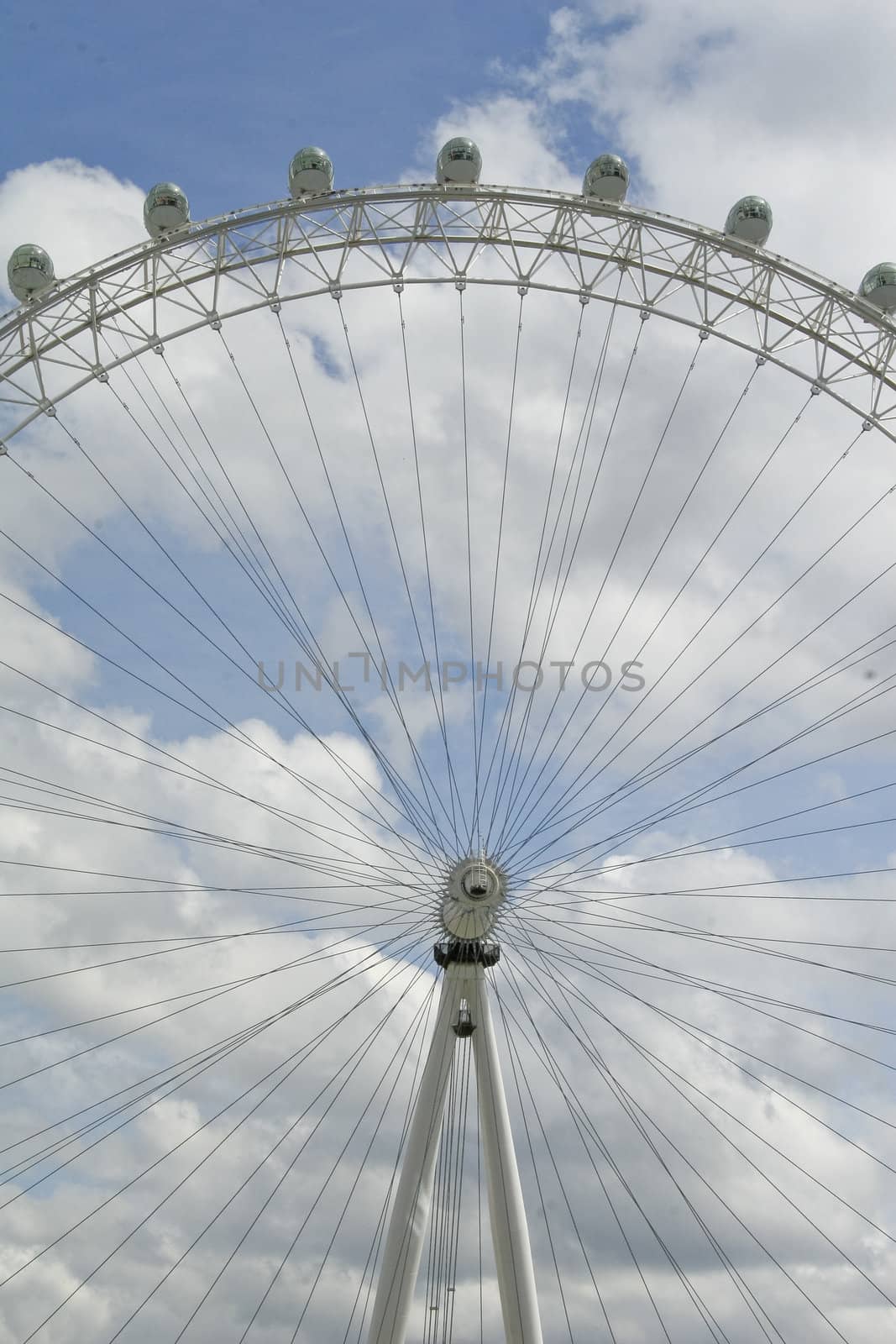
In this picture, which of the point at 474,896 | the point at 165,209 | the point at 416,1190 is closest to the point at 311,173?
the point at 165,209

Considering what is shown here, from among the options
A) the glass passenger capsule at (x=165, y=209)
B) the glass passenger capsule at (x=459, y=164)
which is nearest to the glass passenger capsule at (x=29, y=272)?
the glass passenger capsule at (x=165, y=209)

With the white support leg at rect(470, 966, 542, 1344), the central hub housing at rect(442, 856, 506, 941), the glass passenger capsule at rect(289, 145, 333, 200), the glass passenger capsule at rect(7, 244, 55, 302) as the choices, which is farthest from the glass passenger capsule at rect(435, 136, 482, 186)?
the white support leg at rect(470, 966, 542, 1344)

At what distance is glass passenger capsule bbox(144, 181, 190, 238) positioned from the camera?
132ft

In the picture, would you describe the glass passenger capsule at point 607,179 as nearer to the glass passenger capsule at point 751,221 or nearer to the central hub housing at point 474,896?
the glass passenger capsule at point 751,221

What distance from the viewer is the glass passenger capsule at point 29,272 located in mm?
39688

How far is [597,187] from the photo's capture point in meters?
41.7

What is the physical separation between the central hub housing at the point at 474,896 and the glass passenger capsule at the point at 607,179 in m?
17.6

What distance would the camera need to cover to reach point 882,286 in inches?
1641

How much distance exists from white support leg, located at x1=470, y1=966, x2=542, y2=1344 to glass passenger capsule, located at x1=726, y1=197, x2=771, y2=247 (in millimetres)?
21755

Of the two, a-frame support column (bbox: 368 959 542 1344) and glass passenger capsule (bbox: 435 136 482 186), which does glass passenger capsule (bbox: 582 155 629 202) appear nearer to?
glass passenger capsule (bbox: 435 136 482 186)

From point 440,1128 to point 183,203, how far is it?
77.1 feet

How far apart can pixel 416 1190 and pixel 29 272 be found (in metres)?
23.9

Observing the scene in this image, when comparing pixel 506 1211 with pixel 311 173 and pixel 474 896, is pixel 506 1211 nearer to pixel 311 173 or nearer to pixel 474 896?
pixel 474 896

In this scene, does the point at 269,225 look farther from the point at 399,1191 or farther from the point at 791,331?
the point at 399,1191
